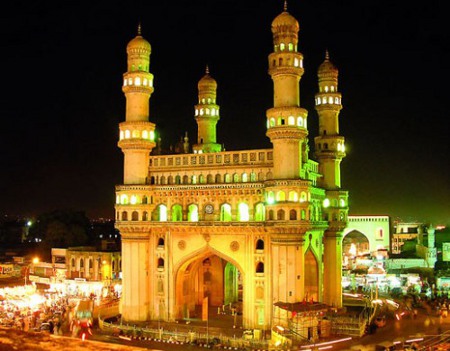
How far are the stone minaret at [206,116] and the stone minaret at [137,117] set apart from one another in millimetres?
8352

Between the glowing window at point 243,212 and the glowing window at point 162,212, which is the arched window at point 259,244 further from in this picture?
the glowing window at point 162,212

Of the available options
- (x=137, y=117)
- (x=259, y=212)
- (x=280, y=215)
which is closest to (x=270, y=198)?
(x=280, y=215)

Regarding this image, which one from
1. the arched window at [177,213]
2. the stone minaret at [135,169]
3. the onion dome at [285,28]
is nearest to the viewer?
the onion dome at [285,28]

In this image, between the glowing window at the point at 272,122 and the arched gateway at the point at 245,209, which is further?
the glowing window at the point at 272,122

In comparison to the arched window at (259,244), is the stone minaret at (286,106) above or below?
above

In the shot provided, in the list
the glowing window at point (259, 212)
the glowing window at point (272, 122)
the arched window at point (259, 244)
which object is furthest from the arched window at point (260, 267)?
the glowing window at point (272, 122)

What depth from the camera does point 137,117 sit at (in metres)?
43.4

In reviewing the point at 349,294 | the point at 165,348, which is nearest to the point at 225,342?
the point at 165,348

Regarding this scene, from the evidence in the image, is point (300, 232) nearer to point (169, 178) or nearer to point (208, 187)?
point (208, 187)

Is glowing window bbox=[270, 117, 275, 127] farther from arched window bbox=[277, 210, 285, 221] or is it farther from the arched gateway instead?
arched window bbox=[277, 210, 285, 221]

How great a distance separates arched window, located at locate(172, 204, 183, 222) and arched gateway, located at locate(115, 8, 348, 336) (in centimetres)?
8

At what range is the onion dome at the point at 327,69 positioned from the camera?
4672cm

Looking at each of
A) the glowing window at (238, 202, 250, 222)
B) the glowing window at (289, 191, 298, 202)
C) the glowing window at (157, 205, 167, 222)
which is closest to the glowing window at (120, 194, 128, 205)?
the glowing window at (157, 205, 167, 222)

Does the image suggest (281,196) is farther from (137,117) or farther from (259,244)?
(137,117)
